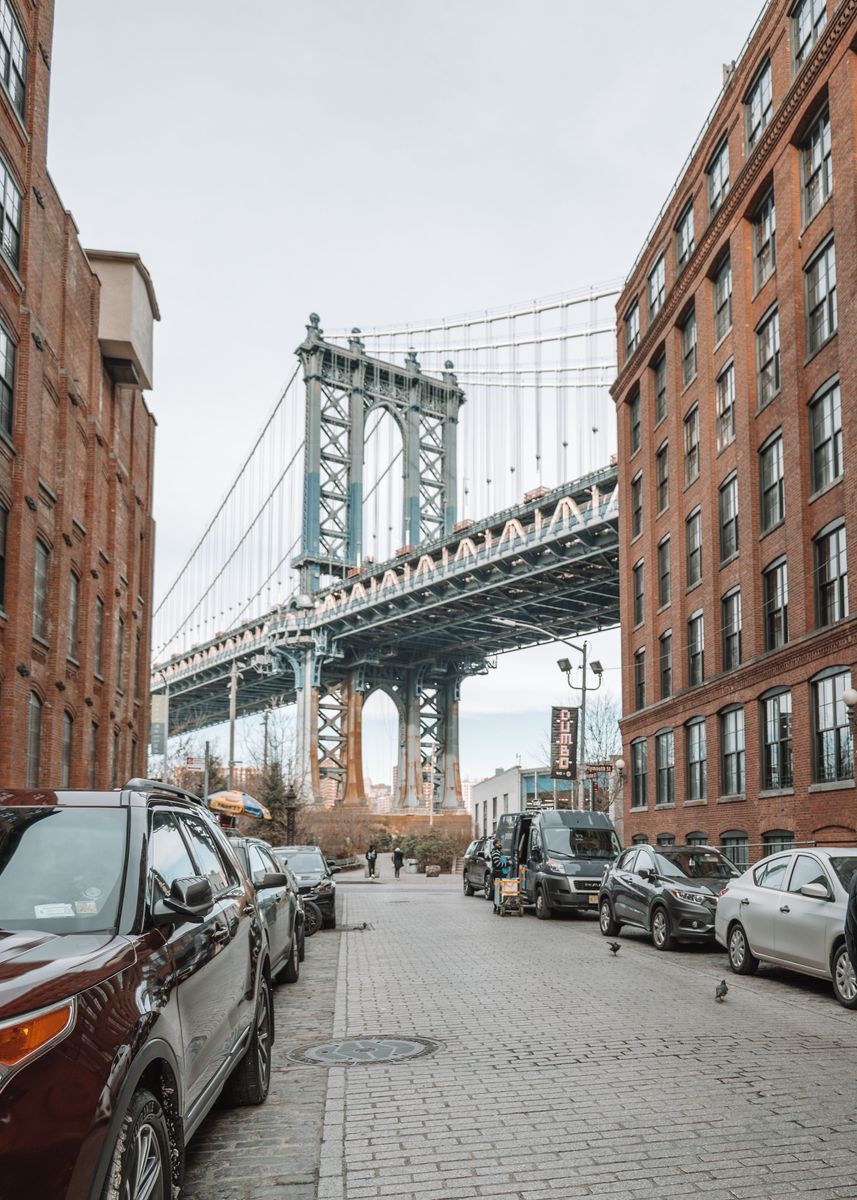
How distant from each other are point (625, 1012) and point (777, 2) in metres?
26.7

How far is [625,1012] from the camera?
35.0 feet

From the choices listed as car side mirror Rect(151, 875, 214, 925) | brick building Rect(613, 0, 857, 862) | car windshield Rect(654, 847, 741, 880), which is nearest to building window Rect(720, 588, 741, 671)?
brick building Rect(613, 0, 857, 862)

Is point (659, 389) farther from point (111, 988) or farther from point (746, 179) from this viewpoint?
point (111, 988)

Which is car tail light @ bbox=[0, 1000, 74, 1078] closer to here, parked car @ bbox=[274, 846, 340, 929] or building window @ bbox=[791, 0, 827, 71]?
parked car @ bbox=[274, 846, 340, 929]

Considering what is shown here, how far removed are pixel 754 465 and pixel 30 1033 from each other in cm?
2791

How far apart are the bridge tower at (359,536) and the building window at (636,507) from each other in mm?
37098

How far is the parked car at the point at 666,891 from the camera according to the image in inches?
651

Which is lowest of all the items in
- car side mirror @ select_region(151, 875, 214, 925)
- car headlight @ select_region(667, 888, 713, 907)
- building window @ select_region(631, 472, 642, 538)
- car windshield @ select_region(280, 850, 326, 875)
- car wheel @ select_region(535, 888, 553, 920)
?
car wheel @ select_region(535, 888, 553, 920)

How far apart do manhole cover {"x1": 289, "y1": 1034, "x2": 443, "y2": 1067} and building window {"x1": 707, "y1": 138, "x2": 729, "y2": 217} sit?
2817 centimetres

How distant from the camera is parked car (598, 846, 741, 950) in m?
16.5

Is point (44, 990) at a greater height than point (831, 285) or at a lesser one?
lesser

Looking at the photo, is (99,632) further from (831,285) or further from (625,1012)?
(625,1012)

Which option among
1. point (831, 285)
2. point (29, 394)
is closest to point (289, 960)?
point (29, 394)

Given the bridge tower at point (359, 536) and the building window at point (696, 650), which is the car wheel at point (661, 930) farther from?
the bridge tower at point (359, 536)
